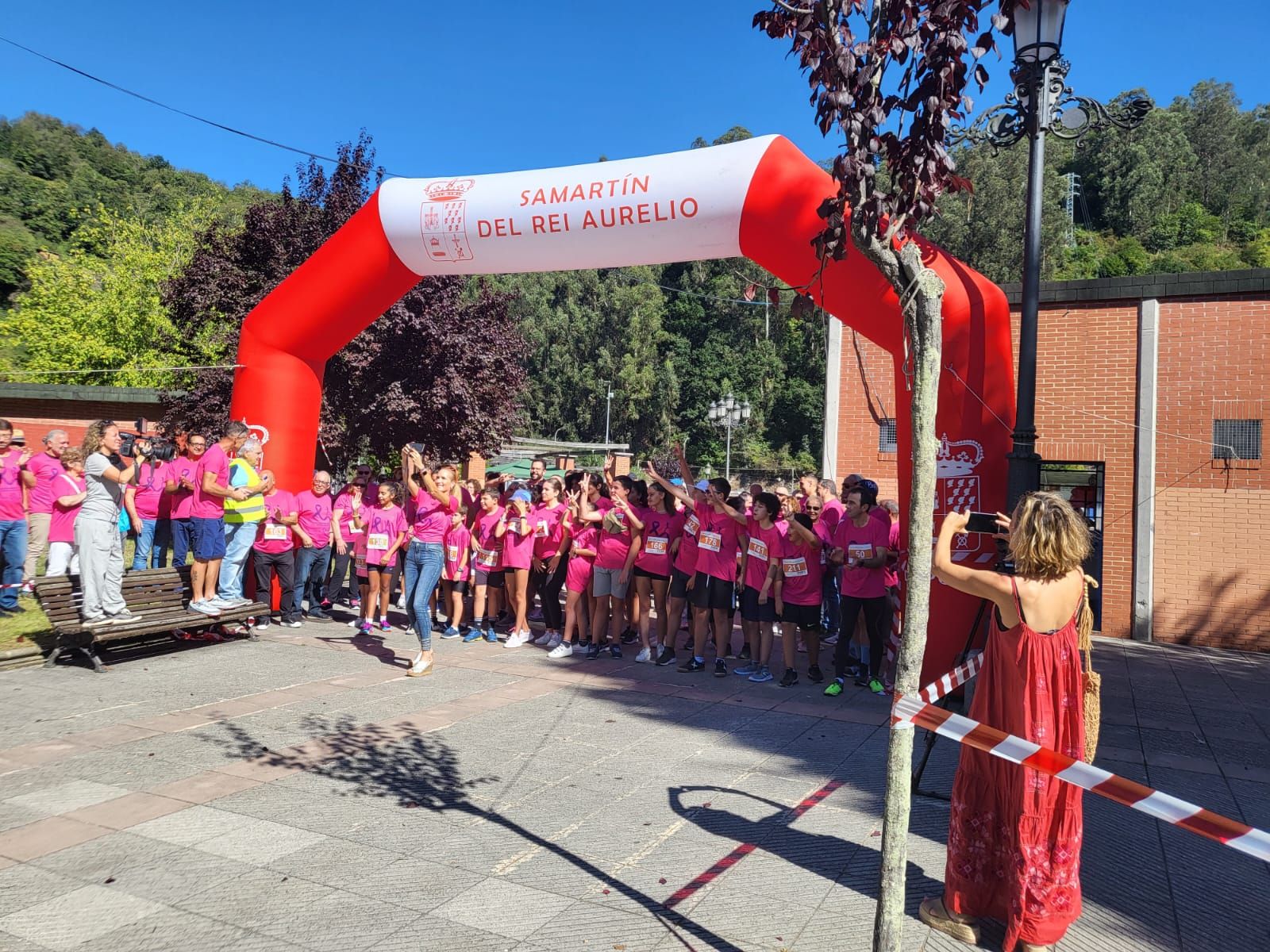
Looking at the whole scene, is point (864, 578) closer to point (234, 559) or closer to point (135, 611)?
point (234, 559)

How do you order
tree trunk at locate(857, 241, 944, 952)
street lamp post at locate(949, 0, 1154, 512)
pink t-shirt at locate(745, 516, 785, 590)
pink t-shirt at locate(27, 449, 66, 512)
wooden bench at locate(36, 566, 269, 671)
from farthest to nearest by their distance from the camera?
pink t-shirt at locate(27, 449, 66, 512)
pink t-shirt at locate(745, 516, 785, 590)
wooden bench at locate(36, 566, 269, 671)
street lamp post at locate(949, 0, 1154, 512)
tree trunk at locate(857, 241, 944, 952)

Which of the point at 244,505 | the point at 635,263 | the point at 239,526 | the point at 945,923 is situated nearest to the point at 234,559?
the point at 239,526

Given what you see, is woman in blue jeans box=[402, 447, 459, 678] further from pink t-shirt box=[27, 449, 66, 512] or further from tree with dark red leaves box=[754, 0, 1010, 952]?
tree with dark red leaves box=[754, 0, 1010, 952]

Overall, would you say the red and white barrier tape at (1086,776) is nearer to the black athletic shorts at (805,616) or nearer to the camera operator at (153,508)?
the black athletic shorts at (805,616)

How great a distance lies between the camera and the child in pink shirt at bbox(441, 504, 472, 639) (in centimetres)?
984

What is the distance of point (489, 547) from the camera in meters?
10.1

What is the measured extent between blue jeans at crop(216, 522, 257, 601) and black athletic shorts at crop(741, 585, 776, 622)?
16.8 ft

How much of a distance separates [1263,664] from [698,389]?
186 ft

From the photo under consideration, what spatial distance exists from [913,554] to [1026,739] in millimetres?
1038

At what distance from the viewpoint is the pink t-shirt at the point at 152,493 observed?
1059cm

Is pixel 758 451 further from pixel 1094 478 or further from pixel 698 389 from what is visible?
pixel 1094 478

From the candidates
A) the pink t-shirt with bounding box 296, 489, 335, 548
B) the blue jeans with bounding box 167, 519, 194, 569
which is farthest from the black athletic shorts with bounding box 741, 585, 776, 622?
the blue jeans with bounding box 167, 519, 194, 569

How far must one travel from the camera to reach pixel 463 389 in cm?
1497

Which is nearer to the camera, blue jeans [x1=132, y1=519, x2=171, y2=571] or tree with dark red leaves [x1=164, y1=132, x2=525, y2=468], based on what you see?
blue jeans [x1=132, y1=519, x2=171, y2=571]
